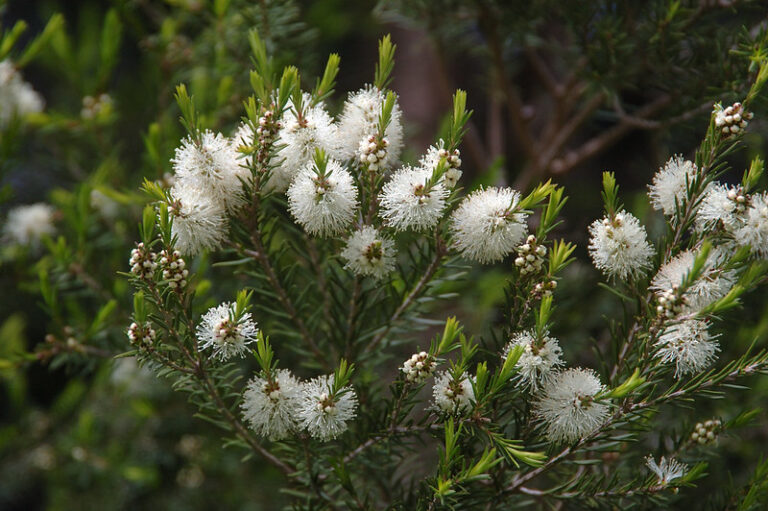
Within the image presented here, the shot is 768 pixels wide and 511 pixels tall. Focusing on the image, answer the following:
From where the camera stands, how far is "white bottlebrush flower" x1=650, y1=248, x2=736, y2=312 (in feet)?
2.43

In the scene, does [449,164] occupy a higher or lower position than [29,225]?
higher

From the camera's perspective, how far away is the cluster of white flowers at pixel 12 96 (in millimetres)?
1397

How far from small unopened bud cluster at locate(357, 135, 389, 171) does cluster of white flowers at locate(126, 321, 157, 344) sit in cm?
35

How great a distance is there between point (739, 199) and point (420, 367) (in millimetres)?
447

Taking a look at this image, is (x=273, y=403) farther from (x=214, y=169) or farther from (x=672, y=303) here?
(x=672, y=303)

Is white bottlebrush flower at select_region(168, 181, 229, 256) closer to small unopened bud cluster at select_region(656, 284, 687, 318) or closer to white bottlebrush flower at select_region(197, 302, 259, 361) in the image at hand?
white bottlebrush flower at select_region(197, 302, 259, 361)

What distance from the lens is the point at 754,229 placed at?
0.76 metres

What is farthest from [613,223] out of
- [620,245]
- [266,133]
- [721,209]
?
[266,133]

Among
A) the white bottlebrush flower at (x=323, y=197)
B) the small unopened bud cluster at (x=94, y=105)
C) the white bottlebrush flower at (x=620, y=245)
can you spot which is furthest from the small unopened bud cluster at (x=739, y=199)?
the small unopened bud cluster at (x=94, y=105)

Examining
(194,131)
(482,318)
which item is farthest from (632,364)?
(482,318)

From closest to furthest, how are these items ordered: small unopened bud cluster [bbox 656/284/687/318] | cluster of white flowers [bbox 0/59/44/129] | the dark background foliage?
small unopened bud cluster [bbox 656/284/687/318] → the dark background foliage → cluster of white flowers [bbox 0/59/44/129]

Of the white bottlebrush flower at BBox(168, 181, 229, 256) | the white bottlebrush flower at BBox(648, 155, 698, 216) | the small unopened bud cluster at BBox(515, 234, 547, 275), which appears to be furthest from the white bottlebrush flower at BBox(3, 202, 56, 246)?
the white bottlebrush flower at BBox(648, 155, 698, 216)

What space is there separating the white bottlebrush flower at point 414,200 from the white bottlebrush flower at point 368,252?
0.12ft

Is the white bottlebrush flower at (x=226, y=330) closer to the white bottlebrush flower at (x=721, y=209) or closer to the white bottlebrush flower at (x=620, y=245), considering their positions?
the white bottlebrush flower at (x=620, y=245)
